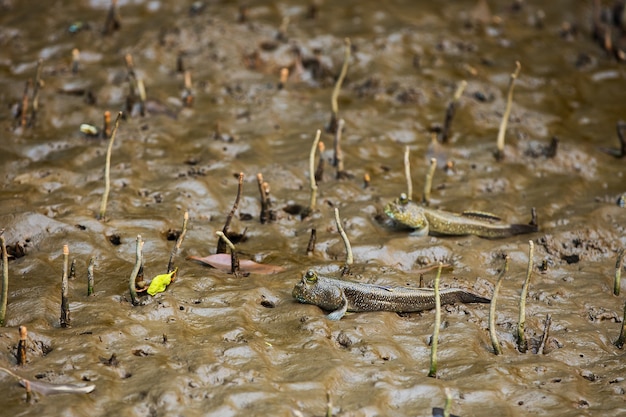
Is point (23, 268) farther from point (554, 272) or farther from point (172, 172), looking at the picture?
point (554, 272)

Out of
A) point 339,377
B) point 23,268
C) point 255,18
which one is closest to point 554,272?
point 339,377

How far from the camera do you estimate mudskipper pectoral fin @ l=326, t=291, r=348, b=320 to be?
18.1ft

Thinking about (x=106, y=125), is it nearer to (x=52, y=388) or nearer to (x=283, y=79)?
(x=283, y=79)

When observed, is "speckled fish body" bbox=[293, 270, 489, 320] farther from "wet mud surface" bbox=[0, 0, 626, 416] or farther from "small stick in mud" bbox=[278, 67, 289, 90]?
"small stick in mud" bbox=[278, 67, 289, 90]

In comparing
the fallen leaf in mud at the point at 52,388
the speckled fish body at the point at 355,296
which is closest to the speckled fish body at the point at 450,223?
the speckled fish body at the point at 355,296

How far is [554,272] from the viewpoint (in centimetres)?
643

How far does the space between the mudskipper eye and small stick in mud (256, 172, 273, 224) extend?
53.0 inches

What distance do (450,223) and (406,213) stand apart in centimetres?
40

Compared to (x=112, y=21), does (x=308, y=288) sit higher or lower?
lower

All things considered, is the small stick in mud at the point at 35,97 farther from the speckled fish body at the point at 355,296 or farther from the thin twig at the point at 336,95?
the speckled fish body at the point at 355,296

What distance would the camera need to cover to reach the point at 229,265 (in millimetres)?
6109

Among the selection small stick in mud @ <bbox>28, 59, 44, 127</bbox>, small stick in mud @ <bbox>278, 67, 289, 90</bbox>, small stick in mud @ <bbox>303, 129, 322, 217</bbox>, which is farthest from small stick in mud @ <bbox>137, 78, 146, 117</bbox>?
small stick in mud @ <bbox>303, 129, 322, 217</bbox>

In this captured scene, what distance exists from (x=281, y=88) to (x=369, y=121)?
3.69ft

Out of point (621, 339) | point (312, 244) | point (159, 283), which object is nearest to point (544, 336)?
point (621, 339)
